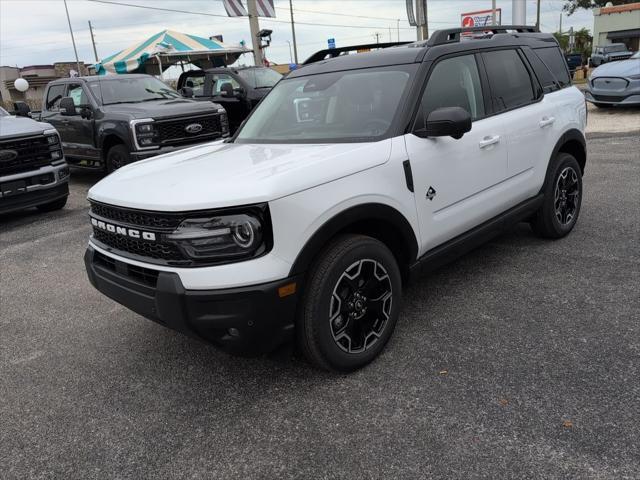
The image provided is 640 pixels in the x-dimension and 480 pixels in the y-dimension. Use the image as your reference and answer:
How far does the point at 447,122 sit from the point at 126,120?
6.39 metres

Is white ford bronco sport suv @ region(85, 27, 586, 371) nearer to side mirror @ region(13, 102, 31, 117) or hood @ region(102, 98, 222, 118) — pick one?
→ hood @ region(102, 98, 222, 118)

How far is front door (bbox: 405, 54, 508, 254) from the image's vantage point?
3.32 m

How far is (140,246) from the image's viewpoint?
2848 mm

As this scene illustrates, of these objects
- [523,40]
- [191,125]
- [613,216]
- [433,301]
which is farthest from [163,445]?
[191,125]

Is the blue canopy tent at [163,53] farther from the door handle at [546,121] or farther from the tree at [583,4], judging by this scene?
the tree at [583,4]

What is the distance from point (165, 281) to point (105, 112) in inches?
285

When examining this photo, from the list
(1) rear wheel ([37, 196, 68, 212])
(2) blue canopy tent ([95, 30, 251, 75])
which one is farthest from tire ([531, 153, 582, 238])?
(2) blue canopy tent ([95, 30, 251, 75])

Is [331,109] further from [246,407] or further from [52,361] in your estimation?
[52,361]

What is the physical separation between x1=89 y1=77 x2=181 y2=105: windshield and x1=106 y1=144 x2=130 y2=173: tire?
1.10 m

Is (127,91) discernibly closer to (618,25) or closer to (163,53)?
(163,53)

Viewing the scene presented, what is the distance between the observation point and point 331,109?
3.63 meters

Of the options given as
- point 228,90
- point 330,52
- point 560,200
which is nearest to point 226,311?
point 330,52

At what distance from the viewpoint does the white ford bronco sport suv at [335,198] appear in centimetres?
256

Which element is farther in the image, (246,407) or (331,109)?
(331,109)
